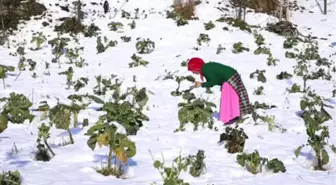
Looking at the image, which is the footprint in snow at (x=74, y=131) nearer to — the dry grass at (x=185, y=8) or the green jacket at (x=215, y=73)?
the green jacket at (x=215, y=73)

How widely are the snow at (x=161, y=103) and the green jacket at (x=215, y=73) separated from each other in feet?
2.63

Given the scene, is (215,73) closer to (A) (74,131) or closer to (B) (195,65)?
(B) (195,65)

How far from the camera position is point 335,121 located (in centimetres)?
822

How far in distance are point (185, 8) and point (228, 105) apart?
15416 mm

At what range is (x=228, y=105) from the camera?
793cm

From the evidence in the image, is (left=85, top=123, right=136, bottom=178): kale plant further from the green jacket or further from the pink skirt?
the pink skirt

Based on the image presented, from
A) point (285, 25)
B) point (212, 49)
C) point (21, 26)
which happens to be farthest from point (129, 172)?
point (285, 25)

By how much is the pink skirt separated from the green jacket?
13cm

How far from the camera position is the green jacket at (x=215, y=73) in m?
7.85

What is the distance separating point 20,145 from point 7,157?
2.06 feet

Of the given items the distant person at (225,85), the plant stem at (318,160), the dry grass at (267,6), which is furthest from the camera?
the dry grass at (267,6)

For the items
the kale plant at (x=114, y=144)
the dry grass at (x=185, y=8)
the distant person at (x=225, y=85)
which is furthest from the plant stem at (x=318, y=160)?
the dry grass at (x=185, y=8)

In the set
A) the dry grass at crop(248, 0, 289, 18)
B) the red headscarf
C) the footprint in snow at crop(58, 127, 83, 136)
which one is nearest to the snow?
the footprint in snow at crop(58, 127, 83, 136)

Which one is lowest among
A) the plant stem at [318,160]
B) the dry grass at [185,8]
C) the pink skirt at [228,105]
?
the plant stem at [318,160]
